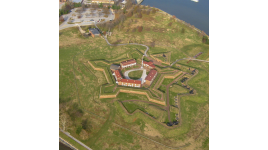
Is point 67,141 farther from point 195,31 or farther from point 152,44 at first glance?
point 195,31

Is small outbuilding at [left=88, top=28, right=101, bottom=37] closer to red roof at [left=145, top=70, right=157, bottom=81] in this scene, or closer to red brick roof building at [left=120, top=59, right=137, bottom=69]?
red brick roof building at [left=120, top=59, right=137, bottom=69]

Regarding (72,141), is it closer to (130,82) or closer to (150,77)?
(130,82)

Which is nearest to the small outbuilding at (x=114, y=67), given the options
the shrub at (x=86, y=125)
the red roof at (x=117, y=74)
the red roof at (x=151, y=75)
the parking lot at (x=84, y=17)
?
the red roof at (x=117, y=74)

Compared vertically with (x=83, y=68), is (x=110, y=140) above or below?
below

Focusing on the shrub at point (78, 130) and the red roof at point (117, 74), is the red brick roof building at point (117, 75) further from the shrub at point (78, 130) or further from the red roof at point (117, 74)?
the shrub at point (78, 130)

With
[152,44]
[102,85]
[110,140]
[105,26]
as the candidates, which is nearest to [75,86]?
[102,85]

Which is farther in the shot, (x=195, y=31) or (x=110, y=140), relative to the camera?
(x=195, y=31)
